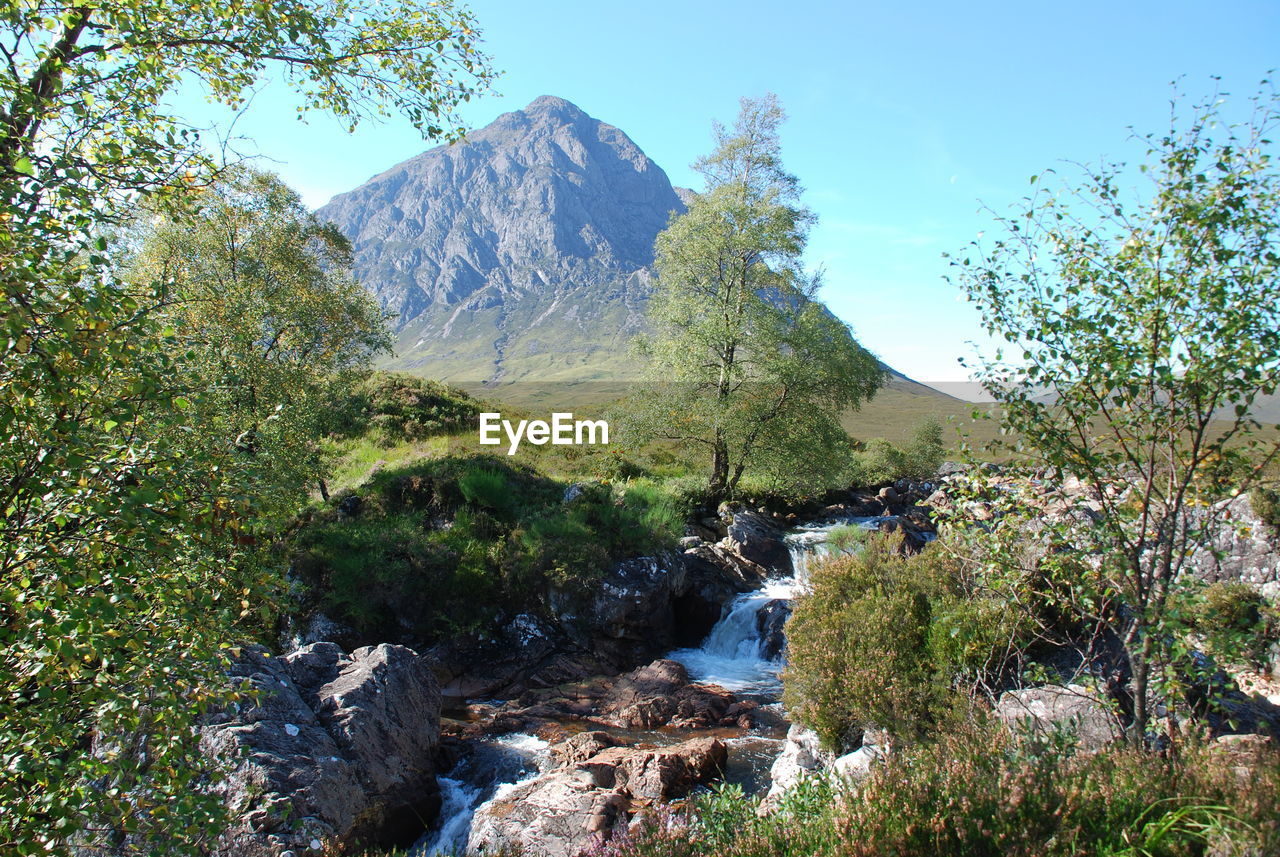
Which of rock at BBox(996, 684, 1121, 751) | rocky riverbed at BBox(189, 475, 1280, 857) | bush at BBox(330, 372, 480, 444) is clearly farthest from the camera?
bush at BBox(330, 372, 480, 444)

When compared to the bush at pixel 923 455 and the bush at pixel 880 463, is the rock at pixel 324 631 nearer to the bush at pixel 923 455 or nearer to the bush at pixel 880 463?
the bush at pixel 880 463

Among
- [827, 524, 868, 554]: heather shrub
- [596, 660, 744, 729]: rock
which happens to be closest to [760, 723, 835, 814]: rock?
[596, 660, 744, 729]: rock

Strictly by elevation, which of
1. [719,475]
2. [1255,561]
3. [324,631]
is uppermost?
[719,475]

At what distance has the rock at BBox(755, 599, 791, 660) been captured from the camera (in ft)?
57.1

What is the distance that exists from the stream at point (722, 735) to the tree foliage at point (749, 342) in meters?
5.89

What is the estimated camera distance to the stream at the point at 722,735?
10.3 meters

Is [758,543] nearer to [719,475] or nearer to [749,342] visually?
[719,475]

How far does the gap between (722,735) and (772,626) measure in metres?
5.20

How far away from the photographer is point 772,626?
17.6 m

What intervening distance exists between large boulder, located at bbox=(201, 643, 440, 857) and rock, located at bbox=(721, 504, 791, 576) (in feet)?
38.5

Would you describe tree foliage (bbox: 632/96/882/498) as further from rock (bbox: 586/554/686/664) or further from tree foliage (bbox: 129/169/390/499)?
tree foliage (bbox: 129/169/390/499)

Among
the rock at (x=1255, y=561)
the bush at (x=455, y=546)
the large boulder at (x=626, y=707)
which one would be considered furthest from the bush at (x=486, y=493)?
the rock at (x=1255, y=561)

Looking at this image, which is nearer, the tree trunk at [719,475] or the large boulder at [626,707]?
the large boulder at [626,707]

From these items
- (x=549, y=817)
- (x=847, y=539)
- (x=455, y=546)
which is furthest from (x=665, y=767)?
(x=847, y=539)
